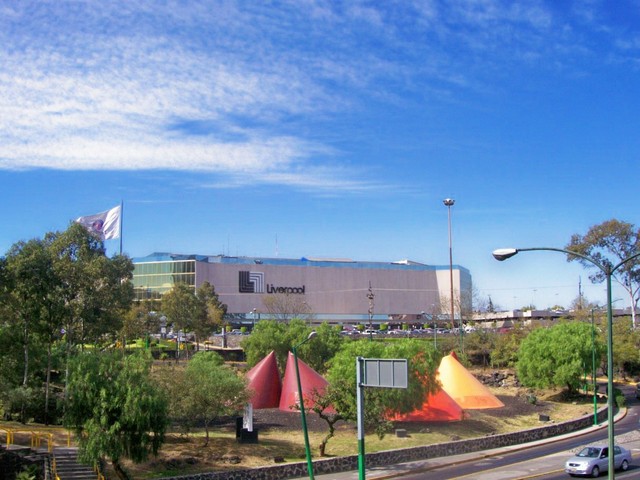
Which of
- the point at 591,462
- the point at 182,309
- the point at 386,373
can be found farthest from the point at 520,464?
the point at 182,309

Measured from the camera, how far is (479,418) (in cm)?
5141

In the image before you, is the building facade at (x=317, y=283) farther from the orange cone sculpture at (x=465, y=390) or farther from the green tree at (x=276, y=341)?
the orange cone sculpture at (x=465, y=390)

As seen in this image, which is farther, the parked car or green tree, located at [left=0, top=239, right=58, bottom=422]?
green tree, located at [left=0, top=239, right=58, bottom=422]

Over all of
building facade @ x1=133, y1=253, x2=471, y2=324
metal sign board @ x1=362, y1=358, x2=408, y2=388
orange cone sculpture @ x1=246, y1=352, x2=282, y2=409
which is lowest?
orange cone sculpture @ x1=246, y1=352, x2=282, y2=409

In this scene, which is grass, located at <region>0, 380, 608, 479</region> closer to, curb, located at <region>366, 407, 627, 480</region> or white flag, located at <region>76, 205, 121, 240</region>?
curb, located at <region>366, 407, 627, 480</region>

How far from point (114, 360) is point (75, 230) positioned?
16123 millimetres

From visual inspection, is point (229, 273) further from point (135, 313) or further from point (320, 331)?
point (320, 331)

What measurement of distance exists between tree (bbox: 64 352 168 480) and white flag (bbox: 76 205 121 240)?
1437 inches

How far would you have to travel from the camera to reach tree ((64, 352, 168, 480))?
30.3 meters

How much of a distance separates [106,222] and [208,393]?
115 ft

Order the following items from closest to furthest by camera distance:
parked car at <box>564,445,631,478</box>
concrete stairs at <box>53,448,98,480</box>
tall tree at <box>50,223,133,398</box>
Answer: concrete stairs at <box>53,448,98,480</box> < parked car at <box>564,445,631,478</box> < tall tree at <box>50,223,133,398</box>

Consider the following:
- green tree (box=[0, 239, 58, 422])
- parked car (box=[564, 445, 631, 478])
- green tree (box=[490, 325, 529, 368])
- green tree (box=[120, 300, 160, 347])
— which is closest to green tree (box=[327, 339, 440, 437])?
parked car (box=[564, 445, 631, 478])

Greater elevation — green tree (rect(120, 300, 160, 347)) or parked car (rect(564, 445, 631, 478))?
green tree (rect(120, 300, 160, 347))

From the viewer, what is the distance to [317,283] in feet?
509
